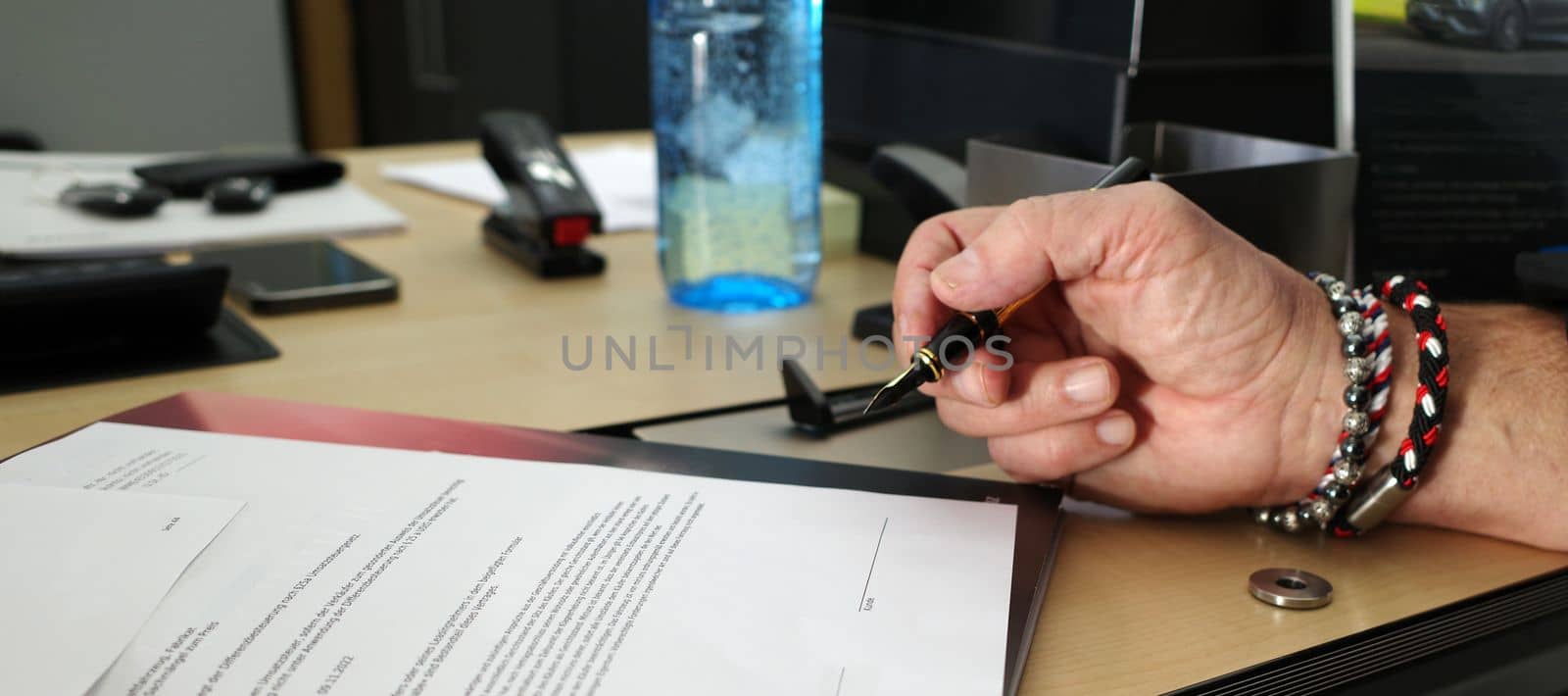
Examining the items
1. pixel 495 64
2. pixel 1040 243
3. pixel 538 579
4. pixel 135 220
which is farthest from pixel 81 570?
pixel 495 64

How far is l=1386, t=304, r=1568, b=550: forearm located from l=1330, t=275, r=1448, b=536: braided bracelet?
1cm

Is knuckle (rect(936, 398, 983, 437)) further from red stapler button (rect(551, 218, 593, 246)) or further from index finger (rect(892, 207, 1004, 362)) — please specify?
red stapler button (rect(551, 218, 593, 246))

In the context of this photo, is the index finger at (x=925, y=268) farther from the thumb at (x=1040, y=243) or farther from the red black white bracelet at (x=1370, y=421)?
the red black white bracelet at (x=1370, y=421)

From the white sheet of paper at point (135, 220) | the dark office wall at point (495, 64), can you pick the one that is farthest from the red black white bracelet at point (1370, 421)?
the dark office wall at point (495, 64)

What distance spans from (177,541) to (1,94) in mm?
3011

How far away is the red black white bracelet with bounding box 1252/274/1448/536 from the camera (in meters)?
0.50

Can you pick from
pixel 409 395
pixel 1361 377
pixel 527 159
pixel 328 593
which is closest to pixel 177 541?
pixel 328 593

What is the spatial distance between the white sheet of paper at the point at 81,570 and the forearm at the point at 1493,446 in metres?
0.49

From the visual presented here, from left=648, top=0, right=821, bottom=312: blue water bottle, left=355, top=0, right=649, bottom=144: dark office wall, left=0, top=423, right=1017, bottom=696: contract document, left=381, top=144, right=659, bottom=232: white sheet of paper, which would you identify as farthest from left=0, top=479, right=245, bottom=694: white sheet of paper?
left=355, top=0, right=649, bottom=144: dark office wall

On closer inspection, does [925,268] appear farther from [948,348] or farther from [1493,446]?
[1493,446]

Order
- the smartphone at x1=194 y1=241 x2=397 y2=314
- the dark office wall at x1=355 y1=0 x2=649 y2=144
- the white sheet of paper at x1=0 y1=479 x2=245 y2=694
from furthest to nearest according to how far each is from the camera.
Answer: the dark office wall at x1=355 y1=0 x2=649 y2=144
the smartphone at x1=194 y1=241 x2=397 y2=314
the white sheet of paper at x1=0 y1=479 x2=245 y2=694

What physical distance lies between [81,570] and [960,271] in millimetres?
350

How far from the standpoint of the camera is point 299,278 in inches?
34.7

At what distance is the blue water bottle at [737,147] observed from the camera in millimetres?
846
